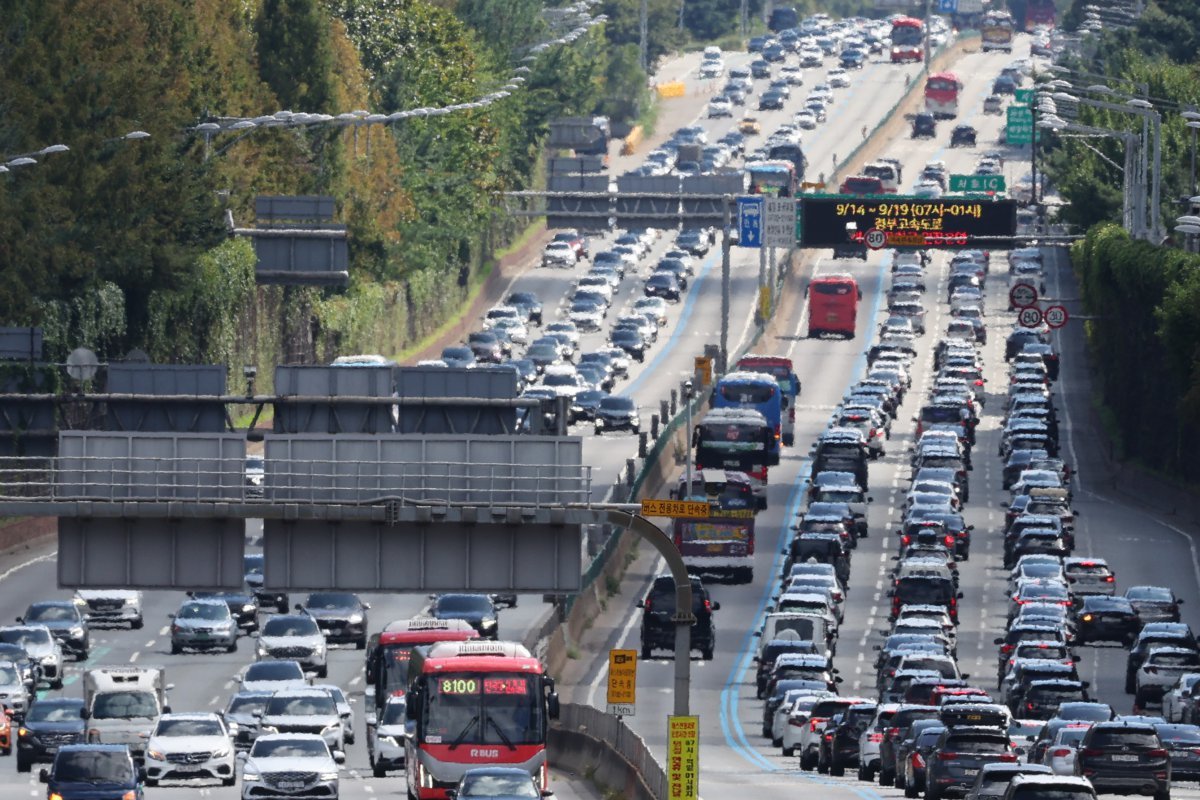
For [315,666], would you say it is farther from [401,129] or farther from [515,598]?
[401,129]

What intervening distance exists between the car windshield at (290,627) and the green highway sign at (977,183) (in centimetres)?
8699

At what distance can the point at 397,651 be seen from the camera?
6638 cm

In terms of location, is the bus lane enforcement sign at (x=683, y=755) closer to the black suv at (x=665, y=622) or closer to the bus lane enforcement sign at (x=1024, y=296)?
the black suv at (x=665, y=622)

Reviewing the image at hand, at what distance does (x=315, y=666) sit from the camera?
76375mm

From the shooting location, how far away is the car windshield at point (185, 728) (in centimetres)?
5741

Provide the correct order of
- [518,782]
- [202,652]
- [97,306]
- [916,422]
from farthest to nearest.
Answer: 1. [916,422]
2. [97,306]
3. [202,652]
4. [518,782]

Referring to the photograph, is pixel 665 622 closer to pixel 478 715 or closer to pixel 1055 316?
pixel 1055 316

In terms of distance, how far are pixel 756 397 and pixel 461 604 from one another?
31518 mm

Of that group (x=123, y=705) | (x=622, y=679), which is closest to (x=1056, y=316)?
(x=123, y=705)

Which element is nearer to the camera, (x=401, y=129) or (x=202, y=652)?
(x=202, y=652)

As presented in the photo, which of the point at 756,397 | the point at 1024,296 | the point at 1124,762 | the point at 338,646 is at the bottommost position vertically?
the point at 756,397

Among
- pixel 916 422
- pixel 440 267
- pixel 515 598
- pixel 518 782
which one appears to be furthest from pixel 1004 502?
pixel 518 782

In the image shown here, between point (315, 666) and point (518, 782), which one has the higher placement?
point (518, 782)

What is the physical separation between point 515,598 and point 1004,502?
24750 mm
